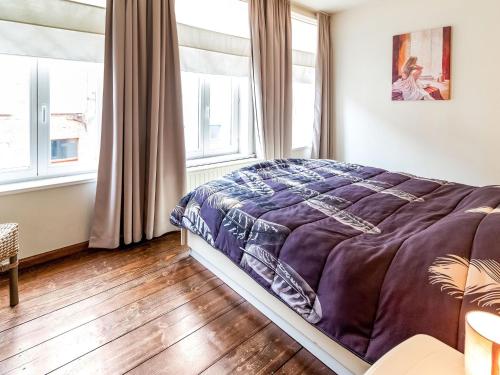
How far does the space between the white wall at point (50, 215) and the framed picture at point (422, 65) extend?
11.1ft

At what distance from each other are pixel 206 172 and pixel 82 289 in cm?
161

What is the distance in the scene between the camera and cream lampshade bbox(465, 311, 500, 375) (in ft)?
2.28

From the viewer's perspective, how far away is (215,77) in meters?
3.55

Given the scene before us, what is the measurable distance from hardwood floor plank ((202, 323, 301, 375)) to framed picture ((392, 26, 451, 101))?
10.1ft

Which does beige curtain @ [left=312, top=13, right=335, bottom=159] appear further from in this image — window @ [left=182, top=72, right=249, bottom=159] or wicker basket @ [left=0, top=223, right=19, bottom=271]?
wicker basket @ [left=0, top=223, right=19, bottom=271]

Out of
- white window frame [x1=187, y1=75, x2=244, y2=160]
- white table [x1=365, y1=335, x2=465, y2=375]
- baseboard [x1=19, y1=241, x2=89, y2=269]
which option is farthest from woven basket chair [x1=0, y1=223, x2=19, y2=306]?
white table [x1=365, y1=335, x2=465, y2=375]

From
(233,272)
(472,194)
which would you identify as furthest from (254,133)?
(472,194)

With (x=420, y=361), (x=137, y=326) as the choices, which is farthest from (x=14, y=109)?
(x=420, y=361)

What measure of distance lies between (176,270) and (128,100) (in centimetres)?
134

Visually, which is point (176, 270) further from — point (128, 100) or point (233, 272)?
point (128, 100)

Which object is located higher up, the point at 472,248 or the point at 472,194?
the point at 472,194

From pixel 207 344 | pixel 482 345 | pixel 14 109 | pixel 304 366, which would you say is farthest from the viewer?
pixel 14 109

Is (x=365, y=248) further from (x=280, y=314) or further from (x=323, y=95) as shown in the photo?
(x=323, y=95)

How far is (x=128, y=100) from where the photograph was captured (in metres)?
2.56
